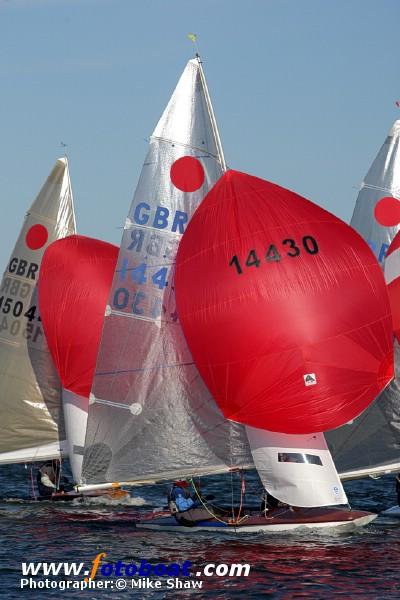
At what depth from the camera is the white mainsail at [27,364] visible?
38.9 metres

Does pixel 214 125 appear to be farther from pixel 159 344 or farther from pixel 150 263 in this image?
pixel 159 344

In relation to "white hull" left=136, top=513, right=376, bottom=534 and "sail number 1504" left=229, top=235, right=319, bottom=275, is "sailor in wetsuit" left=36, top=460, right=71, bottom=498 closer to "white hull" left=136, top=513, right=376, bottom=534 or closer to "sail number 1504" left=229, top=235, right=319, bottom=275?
"white hull" left=136, top=513, right=376, bottom=534

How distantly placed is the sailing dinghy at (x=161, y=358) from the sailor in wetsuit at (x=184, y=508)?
24 cm

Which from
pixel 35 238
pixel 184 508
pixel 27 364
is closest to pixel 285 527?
pixel 184 508

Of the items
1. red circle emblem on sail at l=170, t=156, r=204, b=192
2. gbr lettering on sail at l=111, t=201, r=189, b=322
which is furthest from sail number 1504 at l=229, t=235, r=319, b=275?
red circle emblem on sail at l=170, t=156, r=204, b=192

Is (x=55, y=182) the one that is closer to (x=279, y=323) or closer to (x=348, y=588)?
(x=279, y=323)

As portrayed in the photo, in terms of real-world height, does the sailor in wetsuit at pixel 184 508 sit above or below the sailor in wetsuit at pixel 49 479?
below

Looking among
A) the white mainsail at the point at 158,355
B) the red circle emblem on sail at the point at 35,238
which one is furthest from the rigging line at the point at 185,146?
the red circle emblem on sail at the point at 35,238

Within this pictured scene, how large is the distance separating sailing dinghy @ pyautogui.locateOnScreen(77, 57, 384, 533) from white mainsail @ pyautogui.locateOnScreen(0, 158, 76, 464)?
289 inches

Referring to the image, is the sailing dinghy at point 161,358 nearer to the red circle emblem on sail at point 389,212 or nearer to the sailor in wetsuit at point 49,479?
the red circle emblem on sail at point 389,212

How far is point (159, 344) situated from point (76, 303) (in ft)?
18.5

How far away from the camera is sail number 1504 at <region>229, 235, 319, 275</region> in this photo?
95.9 feet

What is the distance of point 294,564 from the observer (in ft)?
89.9

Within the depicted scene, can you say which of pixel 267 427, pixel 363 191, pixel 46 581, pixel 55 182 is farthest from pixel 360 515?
pixel 55 182
